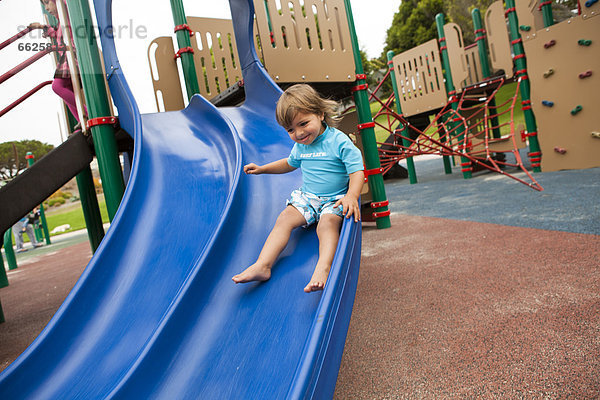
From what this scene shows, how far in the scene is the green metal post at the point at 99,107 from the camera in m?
2.62

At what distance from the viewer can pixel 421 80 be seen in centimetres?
827

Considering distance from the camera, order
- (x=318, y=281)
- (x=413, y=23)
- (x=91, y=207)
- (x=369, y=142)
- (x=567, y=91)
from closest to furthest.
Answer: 1. (x=318, y=281)
2. (x=91, y=207)
3. (x=369, y=142)
4. (x=567, y=91)
5. (x=413, y=23)

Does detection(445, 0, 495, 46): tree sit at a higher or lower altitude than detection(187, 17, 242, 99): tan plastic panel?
higher

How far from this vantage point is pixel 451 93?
25.5 feet

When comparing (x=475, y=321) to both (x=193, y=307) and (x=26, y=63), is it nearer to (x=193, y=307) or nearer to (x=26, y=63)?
(x=193, y=307)

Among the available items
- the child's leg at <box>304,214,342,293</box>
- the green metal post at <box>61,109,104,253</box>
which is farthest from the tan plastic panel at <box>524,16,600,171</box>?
the green metal post at <box>61,109,104,253</box>

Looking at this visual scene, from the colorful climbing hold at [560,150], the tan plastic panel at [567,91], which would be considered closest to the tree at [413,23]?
the tan plastic panel at [567,91]

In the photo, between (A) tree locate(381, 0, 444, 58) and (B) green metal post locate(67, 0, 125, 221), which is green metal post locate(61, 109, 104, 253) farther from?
(A) tree locate(381, 0, 444, 58)

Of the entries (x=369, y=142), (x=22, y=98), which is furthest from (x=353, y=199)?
(x=22, y=98)

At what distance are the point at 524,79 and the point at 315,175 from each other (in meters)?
6.25

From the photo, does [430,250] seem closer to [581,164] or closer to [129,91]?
[129,91]

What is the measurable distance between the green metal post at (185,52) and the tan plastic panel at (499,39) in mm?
5496

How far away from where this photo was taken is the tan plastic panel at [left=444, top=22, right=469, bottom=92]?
25.6ft

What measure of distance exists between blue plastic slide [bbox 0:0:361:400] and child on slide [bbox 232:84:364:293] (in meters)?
0.09
